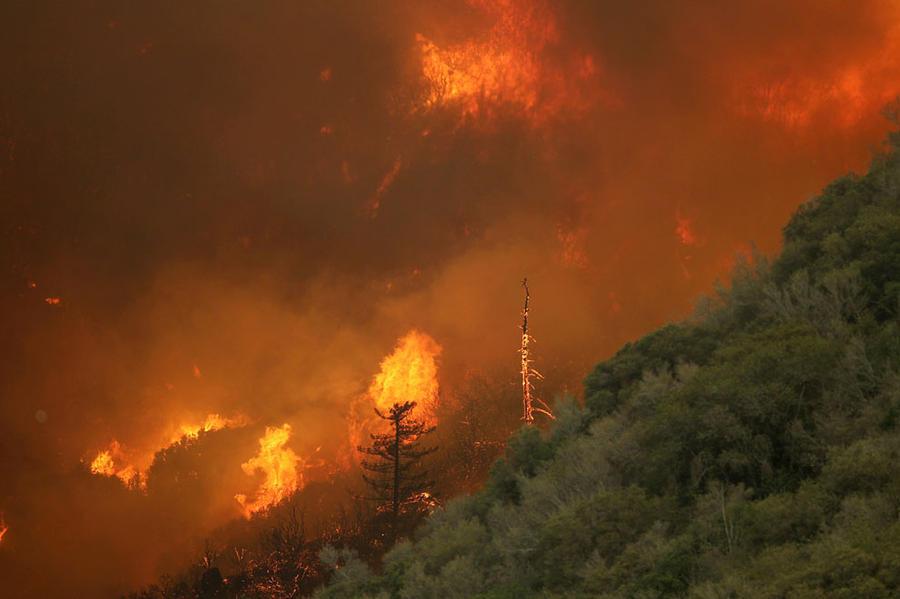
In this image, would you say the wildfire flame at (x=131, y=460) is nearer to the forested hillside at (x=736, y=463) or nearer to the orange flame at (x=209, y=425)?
the orange flame at (x=209, y=425)

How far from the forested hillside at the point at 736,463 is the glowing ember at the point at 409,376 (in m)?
54.3

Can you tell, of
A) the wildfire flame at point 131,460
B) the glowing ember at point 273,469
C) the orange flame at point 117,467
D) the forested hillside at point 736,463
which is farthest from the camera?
the wildfire flame at point 131,460

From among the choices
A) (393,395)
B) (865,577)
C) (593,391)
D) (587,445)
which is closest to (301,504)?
(393,395)

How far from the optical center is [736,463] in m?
25.6

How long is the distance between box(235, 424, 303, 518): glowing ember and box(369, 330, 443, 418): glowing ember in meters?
10.6

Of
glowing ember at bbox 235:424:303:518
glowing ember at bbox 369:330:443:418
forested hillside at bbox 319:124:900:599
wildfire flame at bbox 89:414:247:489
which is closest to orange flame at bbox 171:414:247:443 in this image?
wildfire flame at bbox 89:414:247:489

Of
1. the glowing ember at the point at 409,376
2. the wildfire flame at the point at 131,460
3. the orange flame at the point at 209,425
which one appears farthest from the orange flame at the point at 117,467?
the glowing ember at the point at 409,376

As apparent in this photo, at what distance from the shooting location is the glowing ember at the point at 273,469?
89.9 meters

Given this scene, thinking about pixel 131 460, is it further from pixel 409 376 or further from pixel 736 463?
pixel 736 463

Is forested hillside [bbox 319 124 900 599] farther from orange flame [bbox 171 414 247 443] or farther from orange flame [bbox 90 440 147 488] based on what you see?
orange flame [bbox 90 440 147 488]

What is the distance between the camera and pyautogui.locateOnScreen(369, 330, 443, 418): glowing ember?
310 ft

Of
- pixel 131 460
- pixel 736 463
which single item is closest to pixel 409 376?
pixel 131 460

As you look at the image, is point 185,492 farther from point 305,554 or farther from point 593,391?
point 593,391

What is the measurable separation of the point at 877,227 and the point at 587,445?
42.1ft
